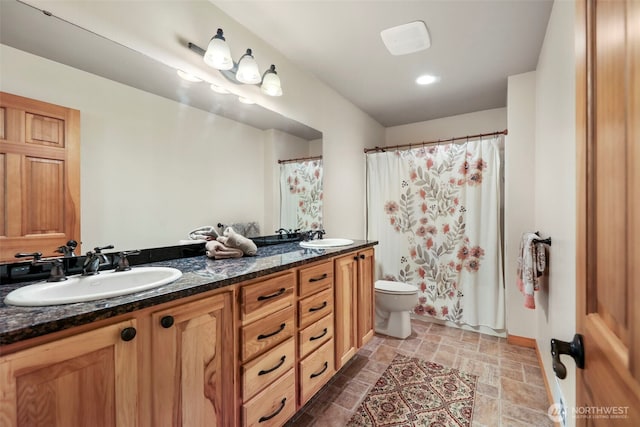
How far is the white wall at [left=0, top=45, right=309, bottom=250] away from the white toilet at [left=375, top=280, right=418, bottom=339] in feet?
4.96

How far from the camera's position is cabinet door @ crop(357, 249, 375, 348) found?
2.02 m

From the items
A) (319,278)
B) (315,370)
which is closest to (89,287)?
(319,278)

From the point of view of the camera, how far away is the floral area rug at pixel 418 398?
1.54m

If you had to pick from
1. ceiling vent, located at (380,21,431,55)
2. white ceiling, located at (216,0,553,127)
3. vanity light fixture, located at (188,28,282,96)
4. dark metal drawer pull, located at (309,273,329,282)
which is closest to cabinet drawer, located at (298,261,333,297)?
dark metal drawer pull, located at (309,273,329,282)

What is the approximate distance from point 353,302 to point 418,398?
694 millimetres

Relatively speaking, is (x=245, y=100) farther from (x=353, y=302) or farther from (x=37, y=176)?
(x=353, y=302)

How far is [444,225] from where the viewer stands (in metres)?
2.75

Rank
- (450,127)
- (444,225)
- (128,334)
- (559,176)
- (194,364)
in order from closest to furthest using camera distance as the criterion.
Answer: (128,334) → (194,364) → (559,176) → (444,225) → (450,127)

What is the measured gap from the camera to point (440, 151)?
9.07 feet

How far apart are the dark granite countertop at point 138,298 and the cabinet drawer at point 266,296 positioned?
0.17 ft

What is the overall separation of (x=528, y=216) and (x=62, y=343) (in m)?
2.97

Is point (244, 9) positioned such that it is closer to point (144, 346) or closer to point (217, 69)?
point (217, 69)

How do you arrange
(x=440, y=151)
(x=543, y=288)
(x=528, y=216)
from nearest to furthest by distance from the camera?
1. (x=543, y=288)
2. (x=528, y=216)
3. (x=440, y=151)

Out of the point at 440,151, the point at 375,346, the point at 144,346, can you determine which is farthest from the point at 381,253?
the point at 144,346
